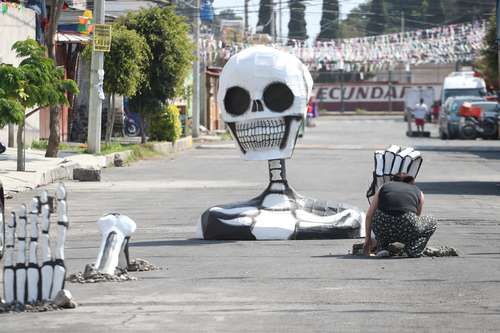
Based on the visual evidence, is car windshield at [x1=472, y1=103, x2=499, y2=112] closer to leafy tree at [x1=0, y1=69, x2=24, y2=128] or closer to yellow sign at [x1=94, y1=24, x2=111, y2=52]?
yellow sign at [x1=94, y1=24, x2=111, y2=52]

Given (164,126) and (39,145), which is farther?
(164,126)

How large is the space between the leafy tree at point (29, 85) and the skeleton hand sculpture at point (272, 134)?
8.00 metres

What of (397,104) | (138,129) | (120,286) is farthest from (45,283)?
(397,104)

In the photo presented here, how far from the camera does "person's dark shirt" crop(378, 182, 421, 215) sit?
13484mm

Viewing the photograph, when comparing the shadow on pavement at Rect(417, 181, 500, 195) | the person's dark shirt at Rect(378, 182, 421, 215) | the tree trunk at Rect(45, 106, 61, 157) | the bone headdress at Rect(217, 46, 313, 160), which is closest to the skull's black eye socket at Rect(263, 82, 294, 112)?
the bone headdress at Rect(217, 46, 313, 160)

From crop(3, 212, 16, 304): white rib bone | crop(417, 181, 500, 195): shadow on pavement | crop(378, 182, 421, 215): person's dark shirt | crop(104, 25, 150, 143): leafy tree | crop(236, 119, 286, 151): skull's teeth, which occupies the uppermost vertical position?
crop(104, 25, 150, 143): leafy tree

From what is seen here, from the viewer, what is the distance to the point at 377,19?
13625cm

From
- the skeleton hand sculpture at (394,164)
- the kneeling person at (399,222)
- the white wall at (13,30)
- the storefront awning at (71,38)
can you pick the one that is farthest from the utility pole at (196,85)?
the kneeling person at (399,222)

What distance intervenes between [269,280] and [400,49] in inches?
2791

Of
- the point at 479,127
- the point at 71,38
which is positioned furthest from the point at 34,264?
the point at 479,127

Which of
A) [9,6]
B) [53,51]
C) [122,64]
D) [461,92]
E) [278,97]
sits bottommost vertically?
[461,92]

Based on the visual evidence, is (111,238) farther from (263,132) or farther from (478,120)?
(478,120)

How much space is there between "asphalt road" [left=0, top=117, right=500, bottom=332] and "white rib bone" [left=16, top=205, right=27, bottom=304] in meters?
0.27

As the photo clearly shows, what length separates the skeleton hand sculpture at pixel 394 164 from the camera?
49.3ft
